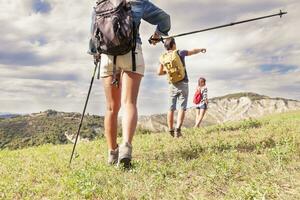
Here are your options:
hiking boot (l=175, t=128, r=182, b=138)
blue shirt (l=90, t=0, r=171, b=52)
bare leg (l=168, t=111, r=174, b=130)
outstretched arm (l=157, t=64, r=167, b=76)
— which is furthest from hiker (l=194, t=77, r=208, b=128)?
blue shirt (l=90, t=0, r=171, b=52)

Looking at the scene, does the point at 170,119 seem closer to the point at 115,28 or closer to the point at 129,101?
the point at 129,101

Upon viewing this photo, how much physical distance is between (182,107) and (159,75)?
4.26 feet

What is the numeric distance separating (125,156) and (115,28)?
2041mm

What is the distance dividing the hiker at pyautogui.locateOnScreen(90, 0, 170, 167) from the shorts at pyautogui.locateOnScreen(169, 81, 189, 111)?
20.3 ft

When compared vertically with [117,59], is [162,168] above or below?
below

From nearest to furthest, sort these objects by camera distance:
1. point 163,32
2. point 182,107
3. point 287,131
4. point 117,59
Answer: point 117,59, point 163,32, point 287,131, point 182,107

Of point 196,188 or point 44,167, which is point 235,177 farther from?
point 44,167

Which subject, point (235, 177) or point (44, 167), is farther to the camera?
point (44, 167)

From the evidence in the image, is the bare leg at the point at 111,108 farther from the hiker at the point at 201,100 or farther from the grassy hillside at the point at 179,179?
the hiker at the point at 201,100

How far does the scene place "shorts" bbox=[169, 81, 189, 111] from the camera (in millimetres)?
13688

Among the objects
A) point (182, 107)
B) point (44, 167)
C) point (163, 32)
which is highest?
point (163, 32)

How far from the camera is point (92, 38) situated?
7461 mm

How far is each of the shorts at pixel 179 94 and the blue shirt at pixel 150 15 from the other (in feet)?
19.2

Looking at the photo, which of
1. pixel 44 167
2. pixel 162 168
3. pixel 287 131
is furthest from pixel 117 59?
pixel 287 131
